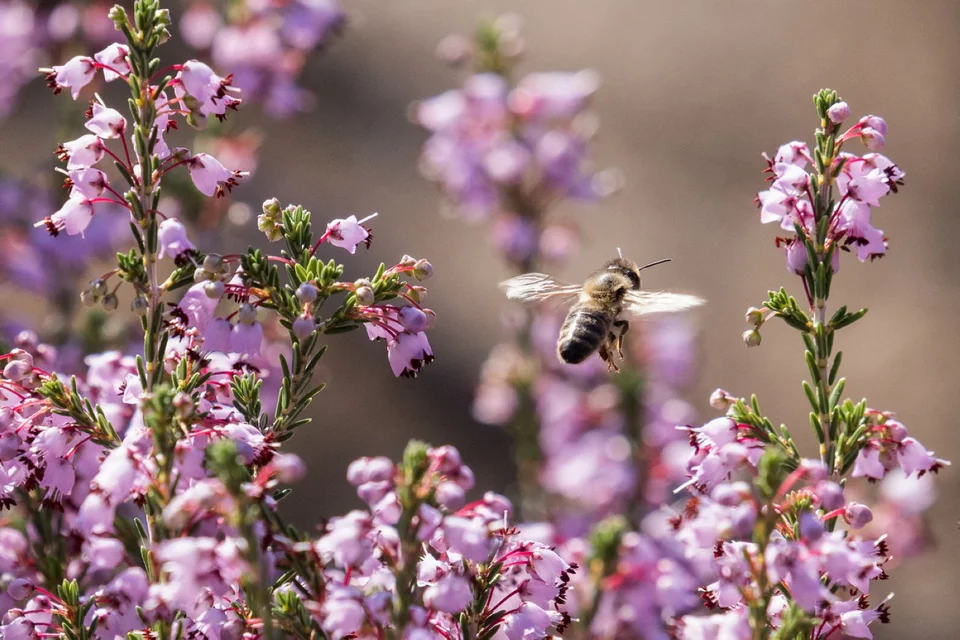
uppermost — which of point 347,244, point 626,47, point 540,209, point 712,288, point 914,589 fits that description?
point 626,47

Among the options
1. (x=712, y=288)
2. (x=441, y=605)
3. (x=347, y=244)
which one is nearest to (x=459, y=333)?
(x=712, y=288)

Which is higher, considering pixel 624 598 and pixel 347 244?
pixel 347 244

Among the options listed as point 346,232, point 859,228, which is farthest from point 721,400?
point 346,232

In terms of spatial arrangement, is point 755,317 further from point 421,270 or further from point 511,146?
point 511,146

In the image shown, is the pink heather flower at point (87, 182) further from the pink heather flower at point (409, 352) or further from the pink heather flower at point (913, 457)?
the pink heather flower at point (913, 457)

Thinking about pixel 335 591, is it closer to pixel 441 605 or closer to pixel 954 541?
pixel 441 605

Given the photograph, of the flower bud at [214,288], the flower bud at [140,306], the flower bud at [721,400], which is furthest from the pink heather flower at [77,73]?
the flower bud at [721,400]

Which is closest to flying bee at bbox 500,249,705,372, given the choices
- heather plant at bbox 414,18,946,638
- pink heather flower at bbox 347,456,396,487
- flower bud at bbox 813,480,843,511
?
heather plant at bbox 414,18,946,638
